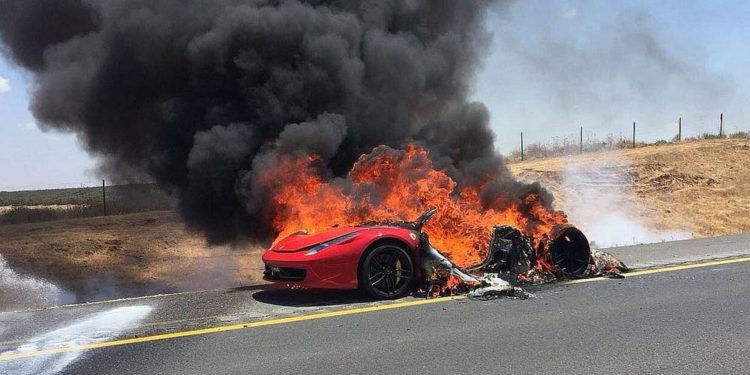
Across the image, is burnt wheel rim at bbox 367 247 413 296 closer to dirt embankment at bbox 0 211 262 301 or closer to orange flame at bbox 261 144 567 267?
orange flame at bbox 261 144 567 267

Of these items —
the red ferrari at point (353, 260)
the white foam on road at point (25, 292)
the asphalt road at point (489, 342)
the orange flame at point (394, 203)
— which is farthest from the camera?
the white foam on road at point (25, 292)

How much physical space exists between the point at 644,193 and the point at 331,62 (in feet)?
44.5

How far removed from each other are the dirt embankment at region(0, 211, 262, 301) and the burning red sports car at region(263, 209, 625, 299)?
7382 millimetres

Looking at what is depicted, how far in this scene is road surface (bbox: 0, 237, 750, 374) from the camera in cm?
407

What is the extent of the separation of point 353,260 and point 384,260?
0.37m

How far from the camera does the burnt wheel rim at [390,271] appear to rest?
20.1 ft

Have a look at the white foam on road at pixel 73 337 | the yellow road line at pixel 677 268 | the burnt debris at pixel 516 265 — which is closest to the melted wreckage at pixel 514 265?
the burnt debris at pixel 516 265

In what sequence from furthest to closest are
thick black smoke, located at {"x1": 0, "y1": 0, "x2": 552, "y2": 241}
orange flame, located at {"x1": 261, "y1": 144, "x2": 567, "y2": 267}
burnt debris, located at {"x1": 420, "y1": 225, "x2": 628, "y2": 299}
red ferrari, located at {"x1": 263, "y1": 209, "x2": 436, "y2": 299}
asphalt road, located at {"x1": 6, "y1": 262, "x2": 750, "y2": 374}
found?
thick black smoke, located at {"x1": 0, "y1": 0, "x2": 552, "y2": 241} → orange flame, located at {"x1": 261, "y1": 144, "x2": 567, "y2": 267} → burnt debris, located at {"x1": 420, "y1": 225, "x2": 628, "y2": 299} → red ferrari, located at {"x1": 263, "y1": 209, "x2": 436, "y2": 299} → asphalt road, located at {"x1": 6, "y1": 262, "x2": 750, "y2": 374}

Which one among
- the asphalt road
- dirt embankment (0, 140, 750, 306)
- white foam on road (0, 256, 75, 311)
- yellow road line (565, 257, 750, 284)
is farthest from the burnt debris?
white foam on road (0, 256, 75, 311)

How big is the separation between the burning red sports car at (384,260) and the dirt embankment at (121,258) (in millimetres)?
7382

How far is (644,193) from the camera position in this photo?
19609 millimetres

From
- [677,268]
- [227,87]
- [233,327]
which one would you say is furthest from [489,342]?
[227,87]

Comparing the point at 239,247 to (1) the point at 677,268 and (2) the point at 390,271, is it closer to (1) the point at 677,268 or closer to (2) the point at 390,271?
(2) the point at 390,271

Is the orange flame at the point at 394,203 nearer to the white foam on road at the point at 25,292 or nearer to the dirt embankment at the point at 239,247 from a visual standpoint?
the dirt embankment at the point at 239,247
